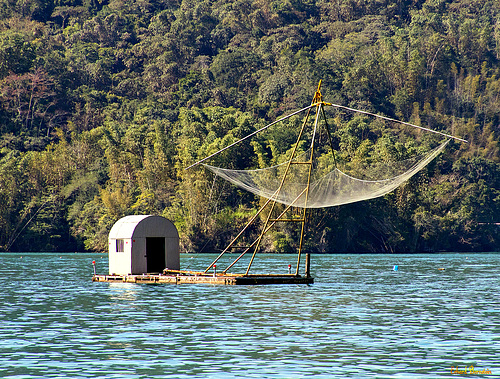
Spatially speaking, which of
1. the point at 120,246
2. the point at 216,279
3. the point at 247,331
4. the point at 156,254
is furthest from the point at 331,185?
the point at 247,331

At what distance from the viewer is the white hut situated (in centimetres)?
4225

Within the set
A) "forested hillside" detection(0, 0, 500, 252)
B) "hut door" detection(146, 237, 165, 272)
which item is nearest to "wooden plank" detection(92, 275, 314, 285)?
"hut door" detection(146, 237, 165, 272)

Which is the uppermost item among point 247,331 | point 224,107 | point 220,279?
point 224,107

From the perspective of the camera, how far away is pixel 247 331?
80.0 feet

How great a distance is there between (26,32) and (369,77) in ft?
201

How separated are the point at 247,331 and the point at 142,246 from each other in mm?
18974

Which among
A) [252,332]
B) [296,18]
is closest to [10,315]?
[252,332]

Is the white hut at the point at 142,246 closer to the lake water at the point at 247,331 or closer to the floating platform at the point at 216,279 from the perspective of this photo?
the floating platform at the point at 216,279

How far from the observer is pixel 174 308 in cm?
3116

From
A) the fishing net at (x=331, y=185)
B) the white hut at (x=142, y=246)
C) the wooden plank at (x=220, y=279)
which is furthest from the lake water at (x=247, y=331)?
the fishing net at (x=331, y=185)

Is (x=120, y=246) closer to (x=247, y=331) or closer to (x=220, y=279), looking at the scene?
(x=220, y=279)

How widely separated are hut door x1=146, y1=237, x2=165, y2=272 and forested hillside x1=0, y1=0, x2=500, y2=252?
5169 cm

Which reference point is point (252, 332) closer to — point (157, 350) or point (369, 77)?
point (157, 350)

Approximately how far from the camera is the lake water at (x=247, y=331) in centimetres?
1859
